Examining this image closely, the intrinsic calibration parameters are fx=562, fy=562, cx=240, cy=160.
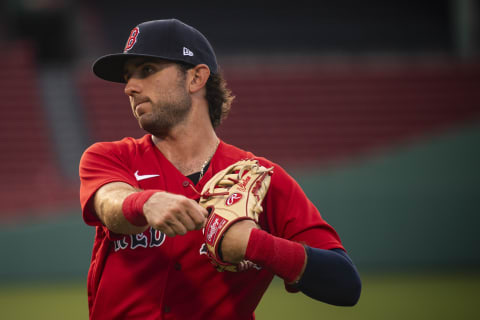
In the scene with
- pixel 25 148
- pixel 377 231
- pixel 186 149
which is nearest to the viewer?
Answer: pixel 186 149

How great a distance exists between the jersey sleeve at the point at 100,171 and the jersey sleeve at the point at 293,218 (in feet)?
1.74

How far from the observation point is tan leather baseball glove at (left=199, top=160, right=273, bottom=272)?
5.93 ft

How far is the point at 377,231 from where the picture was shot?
28.3 feet

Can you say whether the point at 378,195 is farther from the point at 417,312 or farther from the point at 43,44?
the point at 43,44

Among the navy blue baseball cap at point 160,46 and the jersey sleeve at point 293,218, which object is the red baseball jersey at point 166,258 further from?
the navy blue baseball cap at point 160,46

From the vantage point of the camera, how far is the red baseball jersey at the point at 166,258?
6.61ft

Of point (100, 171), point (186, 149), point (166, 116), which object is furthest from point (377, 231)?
point (100, 171)

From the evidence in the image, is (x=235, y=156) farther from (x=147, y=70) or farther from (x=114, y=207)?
(x=114, y=207)

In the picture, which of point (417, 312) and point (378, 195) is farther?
point (378, 195)

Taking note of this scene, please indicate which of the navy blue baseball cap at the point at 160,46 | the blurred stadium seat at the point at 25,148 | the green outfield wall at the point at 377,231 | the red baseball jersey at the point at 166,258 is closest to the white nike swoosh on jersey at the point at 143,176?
the red baseball jersey at the point at 166,258

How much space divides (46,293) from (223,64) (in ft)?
19.9

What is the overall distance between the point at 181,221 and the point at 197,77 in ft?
2.74

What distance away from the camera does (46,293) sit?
7402 millimetres

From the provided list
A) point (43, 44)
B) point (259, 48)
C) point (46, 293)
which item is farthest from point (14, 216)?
point (259, 48)
